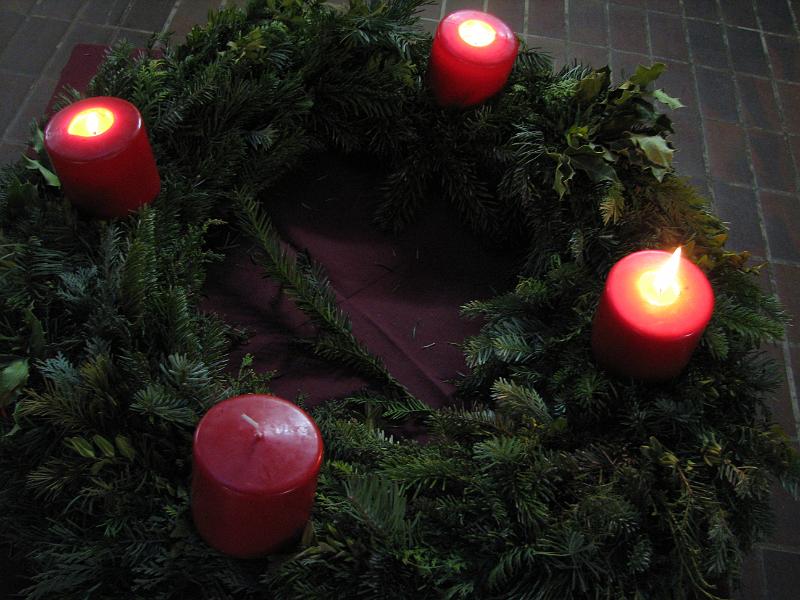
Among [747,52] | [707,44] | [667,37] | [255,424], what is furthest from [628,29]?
[255,424]

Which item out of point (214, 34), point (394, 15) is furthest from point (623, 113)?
point (214, 34)

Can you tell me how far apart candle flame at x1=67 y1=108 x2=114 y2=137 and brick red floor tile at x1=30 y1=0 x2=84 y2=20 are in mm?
1140

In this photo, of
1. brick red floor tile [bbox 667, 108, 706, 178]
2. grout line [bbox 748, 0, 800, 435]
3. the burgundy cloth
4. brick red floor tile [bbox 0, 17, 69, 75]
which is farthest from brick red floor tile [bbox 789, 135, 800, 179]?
brick red floor tile [bbox 0, 17, 69, 75]

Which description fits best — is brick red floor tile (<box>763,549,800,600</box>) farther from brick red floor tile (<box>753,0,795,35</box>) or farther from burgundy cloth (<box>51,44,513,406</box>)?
brick red floor tile (<box>753,0,795,35</box>)

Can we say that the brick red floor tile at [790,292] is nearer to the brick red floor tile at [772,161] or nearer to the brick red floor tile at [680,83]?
the brick red floor tile at [772,161]

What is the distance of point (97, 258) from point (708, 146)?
4.70 feet

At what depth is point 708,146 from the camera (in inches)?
77.3

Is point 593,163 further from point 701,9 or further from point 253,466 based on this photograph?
point 701,9

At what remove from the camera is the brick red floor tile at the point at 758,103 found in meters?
2.04

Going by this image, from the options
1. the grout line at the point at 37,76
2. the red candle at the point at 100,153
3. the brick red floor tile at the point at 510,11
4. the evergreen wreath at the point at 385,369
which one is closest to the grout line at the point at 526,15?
the brick red floor tile at the point at 510,11

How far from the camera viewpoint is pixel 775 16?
232 cm

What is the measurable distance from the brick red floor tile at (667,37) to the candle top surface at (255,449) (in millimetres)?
1701

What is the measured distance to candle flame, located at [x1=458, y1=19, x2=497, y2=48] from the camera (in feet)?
4.29

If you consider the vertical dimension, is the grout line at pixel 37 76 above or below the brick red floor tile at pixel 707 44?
above
